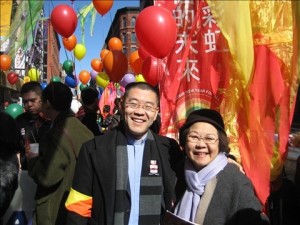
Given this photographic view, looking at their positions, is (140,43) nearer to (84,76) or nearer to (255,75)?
(255,75)

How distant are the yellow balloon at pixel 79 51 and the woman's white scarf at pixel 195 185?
29.3 ft

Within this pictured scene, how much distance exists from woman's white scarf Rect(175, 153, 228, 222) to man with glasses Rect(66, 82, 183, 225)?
15 cm

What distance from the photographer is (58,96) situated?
9.11 feet

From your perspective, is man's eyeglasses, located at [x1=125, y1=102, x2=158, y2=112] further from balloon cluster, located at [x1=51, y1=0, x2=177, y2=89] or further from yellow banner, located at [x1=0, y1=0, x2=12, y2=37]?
balloon cluster, located at [x1=51, y1=0, x2=177, y2=89]

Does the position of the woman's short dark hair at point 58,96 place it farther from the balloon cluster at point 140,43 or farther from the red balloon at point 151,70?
the red balloon at point 151,70

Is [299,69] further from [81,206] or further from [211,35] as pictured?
[81,206]

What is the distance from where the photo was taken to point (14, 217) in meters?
2.41

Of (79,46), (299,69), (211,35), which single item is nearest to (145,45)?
(211,35)

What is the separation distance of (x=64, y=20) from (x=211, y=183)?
542 cm

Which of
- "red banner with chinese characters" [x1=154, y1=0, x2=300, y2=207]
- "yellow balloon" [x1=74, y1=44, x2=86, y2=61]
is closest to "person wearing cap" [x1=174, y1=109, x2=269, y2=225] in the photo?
"red banner with chinese characters" [x1=154, y1=0, x2=300, y2=207]

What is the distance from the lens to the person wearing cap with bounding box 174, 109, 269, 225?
176 cm

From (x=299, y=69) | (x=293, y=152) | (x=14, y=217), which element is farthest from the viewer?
(x=293, y=152)

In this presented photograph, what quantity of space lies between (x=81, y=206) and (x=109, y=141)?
40cm

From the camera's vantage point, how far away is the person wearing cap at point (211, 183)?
1763mm
